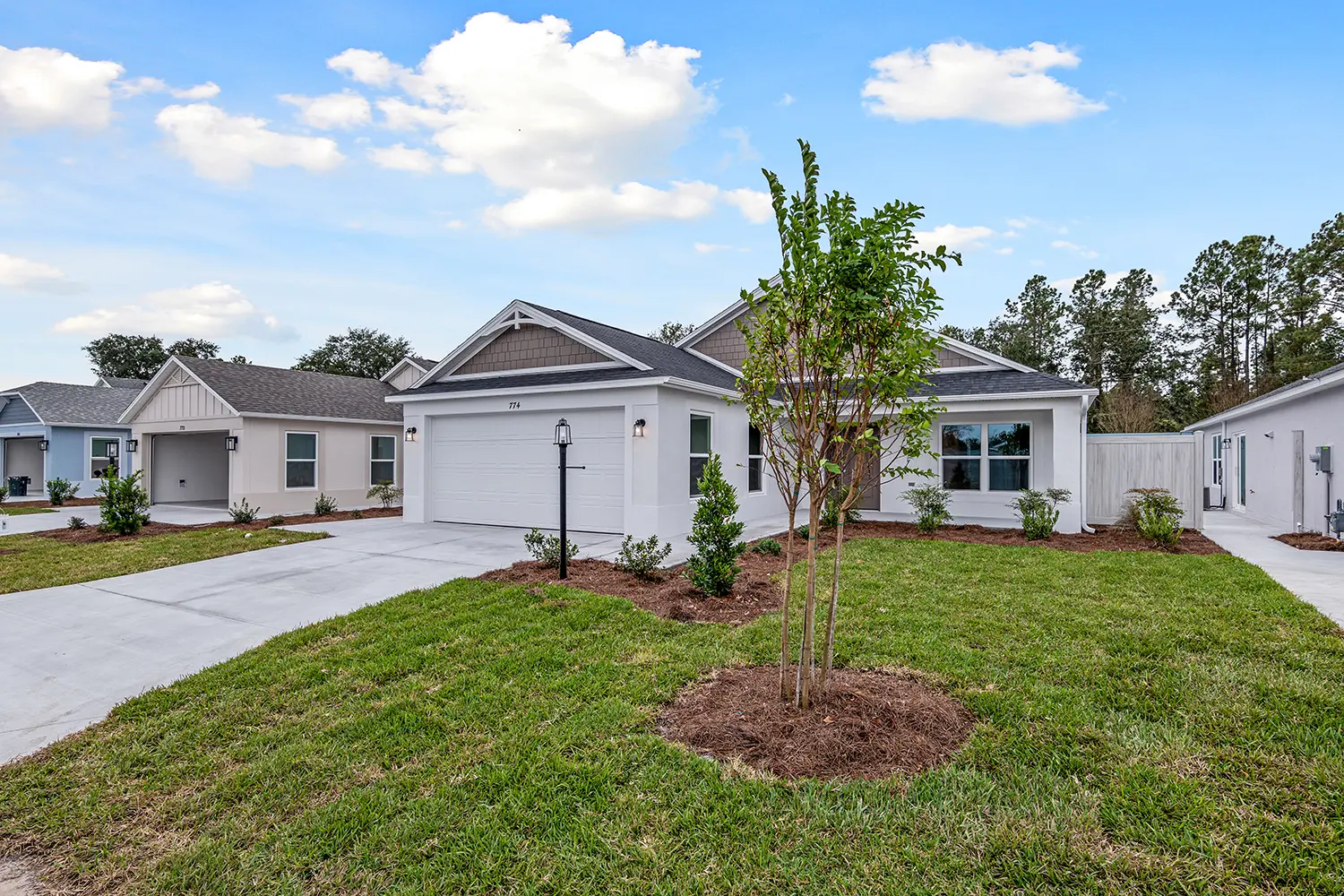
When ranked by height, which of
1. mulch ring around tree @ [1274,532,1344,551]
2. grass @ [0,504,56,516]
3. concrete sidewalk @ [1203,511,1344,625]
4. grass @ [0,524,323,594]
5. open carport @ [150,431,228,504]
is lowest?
grass @ [0,504,56,516]

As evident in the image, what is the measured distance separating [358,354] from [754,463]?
3824cm

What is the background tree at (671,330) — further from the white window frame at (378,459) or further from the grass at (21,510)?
the grass at (21,510)

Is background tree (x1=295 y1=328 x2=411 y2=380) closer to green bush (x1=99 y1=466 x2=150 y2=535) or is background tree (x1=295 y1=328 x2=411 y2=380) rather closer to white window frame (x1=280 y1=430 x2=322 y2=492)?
white window frame (x1=280 y1=430 x2=322 y2=492)

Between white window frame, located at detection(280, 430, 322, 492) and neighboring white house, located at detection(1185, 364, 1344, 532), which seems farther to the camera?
white window frame, located at detection(280, 430, 322, 492)

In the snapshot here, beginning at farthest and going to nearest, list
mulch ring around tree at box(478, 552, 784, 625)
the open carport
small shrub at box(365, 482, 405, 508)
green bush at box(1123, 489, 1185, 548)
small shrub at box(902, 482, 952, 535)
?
the open carport, small shrub at box(365, 482, 405, 508), small shrub at box(902, 482, 952, 535), green bush at box(1123, 489, 1185, 548), mulch ring around tree at box(478, 552, 784, 625)

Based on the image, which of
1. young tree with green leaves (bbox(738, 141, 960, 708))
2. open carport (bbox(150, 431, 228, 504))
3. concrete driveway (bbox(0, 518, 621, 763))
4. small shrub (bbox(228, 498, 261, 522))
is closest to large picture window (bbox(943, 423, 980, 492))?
concrete driveway (bbox(0, 518, 621, 763))

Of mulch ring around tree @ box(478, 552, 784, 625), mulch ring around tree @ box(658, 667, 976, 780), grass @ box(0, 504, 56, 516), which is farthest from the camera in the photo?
grass @ box(0, 504, 56, 516)

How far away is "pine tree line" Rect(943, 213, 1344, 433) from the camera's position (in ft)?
82.0

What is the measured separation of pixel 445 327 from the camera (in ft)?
61.4

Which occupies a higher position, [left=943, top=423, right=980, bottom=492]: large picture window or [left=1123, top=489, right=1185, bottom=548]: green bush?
[left=943, top=423, right=980, bottom=492]: large picture window

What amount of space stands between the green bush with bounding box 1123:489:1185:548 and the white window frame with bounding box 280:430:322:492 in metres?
17.6

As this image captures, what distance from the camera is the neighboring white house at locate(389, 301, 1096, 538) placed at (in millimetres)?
10023

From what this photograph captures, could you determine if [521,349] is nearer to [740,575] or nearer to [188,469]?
[740,575]

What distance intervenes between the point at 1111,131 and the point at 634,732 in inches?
509
